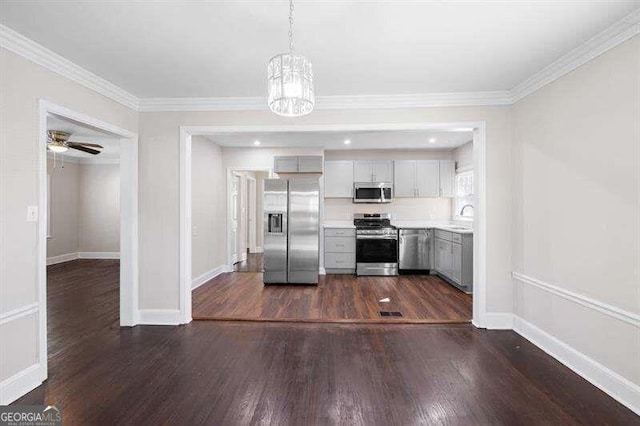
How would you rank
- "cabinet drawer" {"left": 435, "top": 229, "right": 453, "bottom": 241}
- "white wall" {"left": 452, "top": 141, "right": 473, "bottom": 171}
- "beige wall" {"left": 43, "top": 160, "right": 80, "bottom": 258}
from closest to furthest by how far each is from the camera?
"cabinet drawer" {"left": 435, "top": 229, "right": 453, "bottom": 241}, "white wall" {"left": 452, "top": 141, "right": 473, "bottom": 171}, "beige wall" {"left": 43, "top": 160, "right": 80, "bottom": 258}

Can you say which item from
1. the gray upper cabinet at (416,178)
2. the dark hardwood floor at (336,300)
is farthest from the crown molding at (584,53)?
the gray upper cabinet at (416,178)


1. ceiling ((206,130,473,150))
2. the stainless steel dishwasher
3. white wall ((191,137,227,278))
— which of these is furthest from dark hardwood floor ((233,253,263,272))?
the stainless steel dishwasher

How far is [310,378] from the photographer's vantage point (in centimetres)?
227

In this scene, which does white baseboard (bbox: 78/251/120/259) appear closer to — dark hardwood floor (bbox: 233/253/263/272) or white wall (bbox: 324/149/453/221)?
dark hardwood floor (bbox: 233/253/263/272)

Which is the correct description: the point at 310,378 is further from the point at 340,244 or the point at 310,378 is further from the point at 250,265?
the point at 250,265

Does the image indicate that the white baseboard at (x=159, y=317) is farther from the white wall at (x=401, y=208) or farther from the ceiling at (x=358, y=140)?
the white wall at (x=401, y=208)

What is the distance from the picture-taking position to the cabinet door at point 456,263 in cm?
454

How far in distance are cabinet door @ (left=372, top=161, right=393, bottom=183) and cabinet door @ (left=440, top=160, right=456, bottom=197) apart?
1.04m

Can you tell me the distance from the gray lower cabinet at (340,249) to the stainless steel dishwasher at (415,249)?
0.92 metres

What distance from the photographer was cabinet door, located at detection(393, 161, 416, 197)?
591 cm

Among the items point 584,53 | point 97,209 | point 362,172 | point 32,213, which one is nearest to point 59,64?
point 32,213

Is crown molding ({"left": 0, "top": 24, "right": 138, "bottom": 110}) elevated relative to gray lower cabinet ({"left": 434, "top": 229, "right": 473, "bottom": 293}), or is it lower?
elevated

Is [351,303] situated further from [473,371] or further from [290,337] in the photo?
[473,371]

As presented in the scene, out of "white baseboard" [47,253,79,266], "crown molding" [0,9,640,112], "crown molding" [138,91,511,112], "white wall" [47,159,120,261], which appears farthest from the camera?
"white wall" [47,159,120,261]
